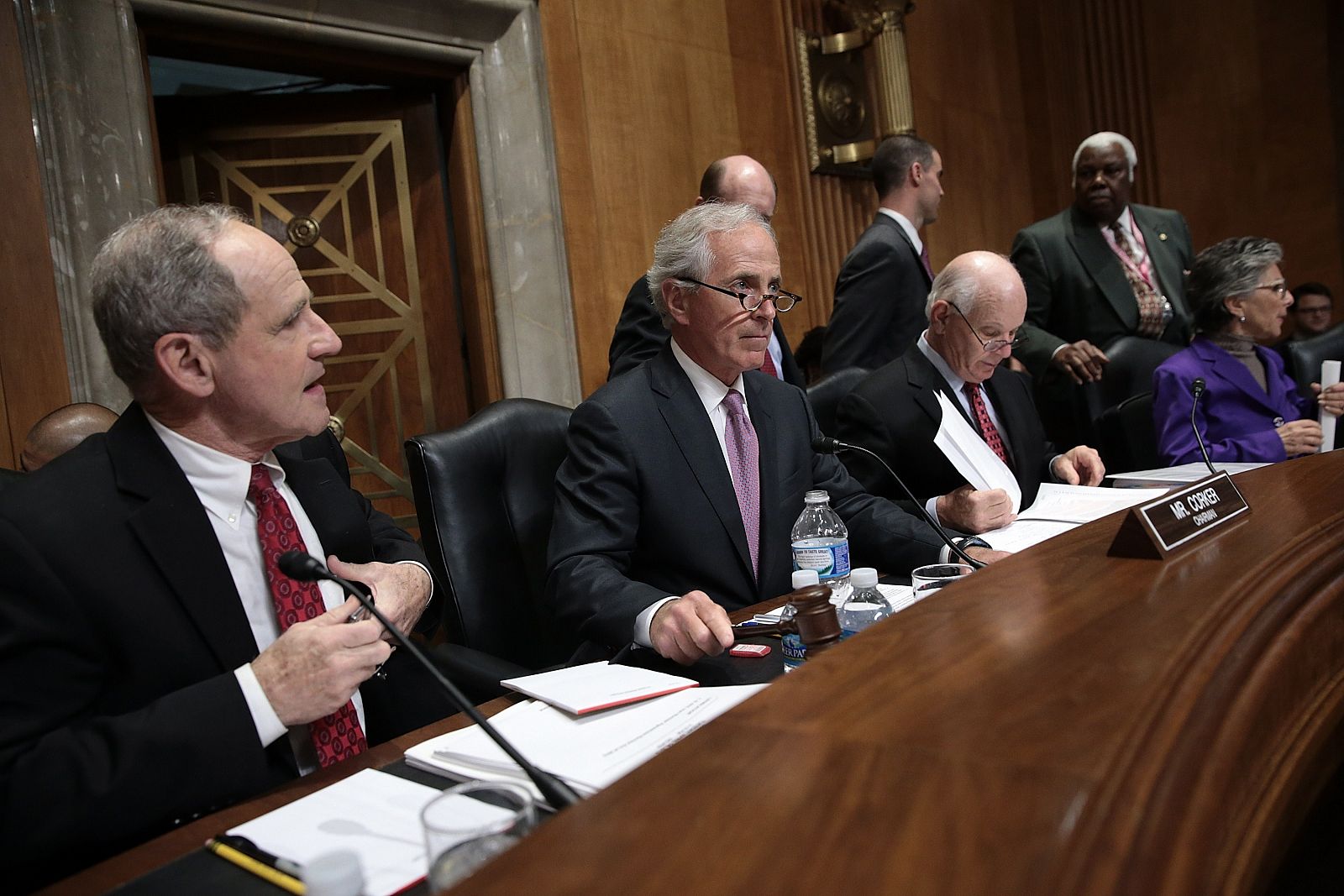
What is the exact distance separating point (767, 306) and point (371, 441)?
7.82 ft

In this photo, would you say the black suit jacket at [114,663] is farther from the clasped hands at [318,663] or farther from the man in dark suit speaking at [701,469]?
the man in dark suit speaking at [701,469]

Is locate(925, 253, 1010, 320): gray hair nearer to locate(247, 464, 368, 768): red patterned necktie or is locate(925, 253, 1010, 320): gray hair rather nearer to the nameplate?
the nameplate

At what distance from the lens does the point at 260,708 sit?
44.2 inches

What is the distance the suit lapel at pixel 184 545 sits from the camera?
4.10 ft

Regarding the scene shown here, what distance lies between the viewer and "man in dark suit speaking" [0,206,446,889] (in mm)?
1044

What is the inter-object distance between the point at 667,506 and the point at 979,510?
73 cm

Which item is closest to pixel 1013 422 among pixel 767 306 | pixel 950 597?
pixel 767 306

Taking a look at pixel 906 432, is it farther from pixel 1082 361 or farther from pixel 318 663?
pixel 318 663

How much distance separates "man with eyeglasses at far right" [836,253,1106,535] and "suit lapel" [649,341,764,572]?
2.16 ft

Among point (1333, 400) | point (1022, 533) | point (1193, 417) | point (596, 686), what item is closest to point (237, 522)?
point (596, 686)

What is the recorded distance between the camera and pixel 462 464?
6.42 feet

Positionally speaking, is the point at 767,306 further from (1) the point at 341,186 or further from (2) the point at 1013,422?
(1) the point at 341,186

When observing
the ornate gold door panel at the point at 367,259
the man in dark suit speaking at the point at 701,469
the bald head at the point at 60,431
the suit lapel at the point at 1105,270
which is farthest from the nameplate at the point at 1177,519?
the ornate gold door panel at the point at 367,259

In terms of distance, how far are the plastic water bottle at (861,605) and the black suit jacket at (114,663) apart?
76 centimetres
